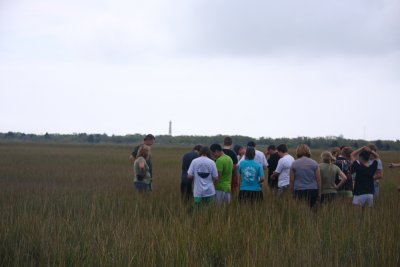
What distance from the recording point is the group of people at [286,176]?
30.4 ft

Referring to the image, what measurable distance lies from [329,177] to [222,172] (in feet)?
7.12

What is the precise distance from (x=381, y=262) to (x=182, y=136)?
107 metres

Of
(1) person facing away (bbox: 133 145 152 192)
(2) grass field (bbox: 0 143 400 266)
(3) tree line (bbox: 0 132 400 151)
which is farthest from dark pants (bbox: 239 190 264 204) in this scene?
(3) tree line (bbox: 0 132 400 151)

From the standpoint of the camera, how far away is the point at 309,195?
9.30 meters

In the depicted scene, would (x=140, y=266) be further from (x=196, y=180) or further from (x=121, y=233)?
(x=196, y=180)

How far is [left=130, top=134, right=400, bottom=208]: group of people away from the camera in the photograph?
9266 mm

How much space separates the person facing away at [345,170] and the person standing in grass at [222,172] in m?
2.38

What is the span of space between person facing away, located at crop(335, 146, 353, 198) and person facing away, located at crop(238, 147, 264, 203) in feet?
6.18

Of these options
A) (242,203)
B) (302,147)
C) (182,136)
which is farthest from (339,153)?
(182,136)

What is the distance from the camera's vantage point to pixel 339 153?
36.8 feet

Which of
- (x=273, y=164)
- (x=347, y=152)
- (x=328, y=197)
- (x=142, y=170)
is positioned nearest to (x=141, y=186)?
(x=142, y=170)

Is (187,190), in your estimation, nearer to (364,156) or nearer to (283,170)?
(283,170)

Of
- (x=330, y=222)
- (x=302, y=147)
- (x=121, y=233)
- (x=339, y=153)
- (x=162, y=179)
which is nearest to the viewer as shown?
(x=121, y=233)

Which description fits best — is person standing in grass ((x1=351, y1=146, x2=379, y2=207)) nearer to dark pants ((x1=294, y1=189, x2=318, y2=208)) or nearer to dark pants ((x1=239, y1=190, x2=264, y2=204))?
dark pants ((x1=294, y1=189, x2=318, y2=208))
